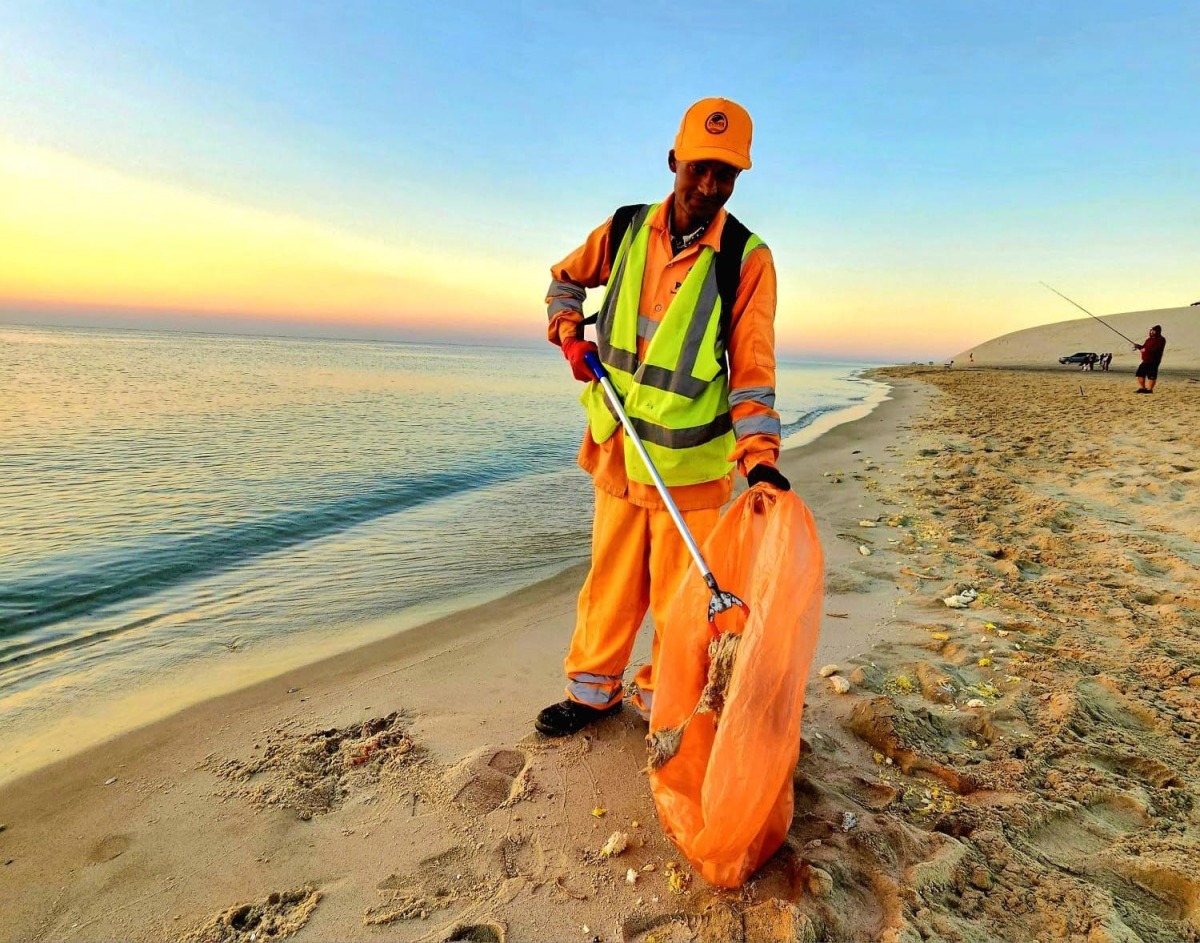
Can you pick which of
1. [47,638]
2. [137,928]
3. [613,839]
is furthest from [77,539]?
[613,839]

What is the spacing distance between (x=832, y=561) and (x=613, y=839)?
3205 mm

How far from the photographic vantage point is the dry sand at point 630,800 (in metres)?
1.67

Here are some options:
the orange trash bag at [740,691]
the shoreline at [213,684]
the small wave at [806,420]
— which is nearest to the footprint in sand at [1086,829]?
the orange trash bag at [740,691]

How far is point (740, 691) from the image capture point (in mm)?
1638

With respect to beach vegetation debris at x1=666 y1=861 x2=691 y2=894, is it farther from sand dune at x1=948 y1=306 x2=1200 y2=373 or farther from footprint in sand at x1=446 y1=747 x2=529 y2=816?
sand dune at x1=948 y1=306 x2=1200 y2=373

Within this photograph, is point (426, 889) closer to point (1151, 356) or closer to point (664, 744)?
point (664, 744)

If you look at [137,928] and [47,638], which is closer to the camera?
[137,928]

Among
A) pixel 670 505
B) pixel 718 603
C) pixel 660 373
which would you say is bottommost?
pixel 718 603

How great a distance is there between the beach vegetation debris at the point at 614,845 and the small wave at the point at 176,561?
166 inches

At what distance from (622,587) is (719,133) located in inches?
67.3

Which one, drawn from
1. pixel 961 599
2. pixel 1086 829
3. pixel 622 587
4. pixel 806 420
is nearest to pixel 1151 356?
pixel 806 420

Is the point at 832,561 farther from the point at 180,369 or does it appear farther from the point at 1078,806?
the point at 180,369

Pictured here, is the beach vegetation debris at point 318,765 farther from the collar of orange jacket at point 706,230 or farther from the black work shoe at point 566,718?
the collar of orange jacket at point 706,230

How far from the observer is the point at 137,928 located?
5.56ft
